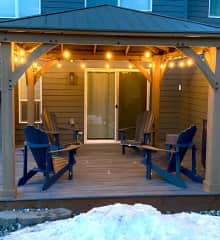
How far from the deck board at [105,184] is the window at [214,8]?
14.3 ft

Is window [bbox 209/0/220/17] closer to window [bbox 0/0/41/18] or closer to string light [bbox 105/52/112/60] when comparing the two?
string light [bbox 105/52/112/60]

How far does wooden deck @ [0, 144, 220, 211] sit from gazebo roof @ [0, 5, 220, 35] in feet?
7.04

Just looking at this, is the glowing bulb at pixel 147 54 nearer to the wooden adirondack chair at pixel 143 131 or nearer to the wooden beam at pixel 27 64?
the wooden adirondack chair at pixel 143 131

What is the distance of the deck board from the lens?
16.1 feet

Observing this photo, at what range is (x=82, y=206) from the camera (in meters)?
4.78

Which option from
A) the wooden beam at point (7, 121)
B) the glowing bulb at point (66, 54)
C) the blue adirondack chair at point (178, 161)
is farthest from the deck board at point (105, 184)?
the glowing bulb at point (66, 54)

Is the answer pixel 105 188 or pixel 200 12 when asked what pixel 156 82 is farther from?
pixel 105 188

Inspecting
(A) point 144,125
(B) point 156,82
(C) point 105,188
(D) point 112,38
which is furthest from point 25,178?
(B) point 156,82

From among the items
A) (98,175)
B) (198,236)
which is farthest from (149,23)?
(198,236)

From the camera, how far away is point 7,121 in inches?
182

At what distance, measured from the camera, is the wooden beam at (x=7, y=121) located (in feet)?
14.9

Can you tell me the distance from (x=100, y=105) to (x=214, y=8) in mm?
3670

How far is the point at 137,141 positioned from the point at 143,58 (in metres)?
1.91

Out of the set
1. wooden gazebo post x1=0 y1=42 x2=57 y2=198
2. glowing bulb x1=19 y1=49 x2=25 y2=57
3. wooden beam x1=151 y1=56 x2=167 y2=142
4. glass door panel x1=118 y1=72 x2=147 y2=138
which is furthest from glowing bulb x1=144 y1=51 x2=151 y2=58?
wooden gazebo post x1=0 y1=42 x2=57 y2=198
